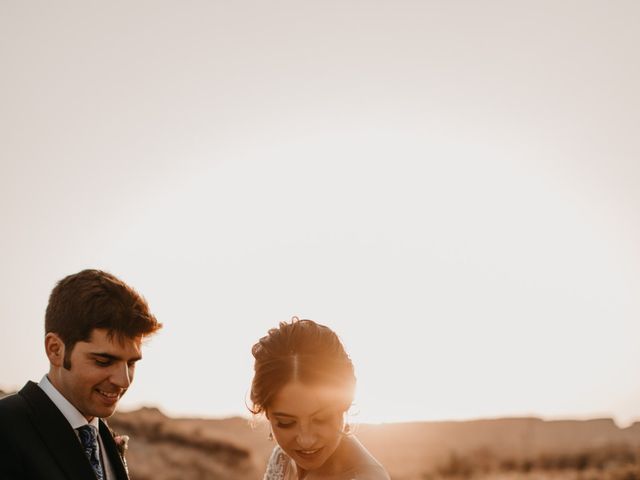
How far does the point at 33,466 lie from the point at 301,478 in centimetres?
158

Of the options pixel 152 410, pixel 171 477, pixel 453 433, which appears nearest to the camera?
pixel 171 477

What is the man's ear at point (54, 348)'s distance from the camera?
505cm

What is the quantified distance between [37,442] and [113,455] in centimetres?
66

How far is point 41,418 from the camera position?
487 cm

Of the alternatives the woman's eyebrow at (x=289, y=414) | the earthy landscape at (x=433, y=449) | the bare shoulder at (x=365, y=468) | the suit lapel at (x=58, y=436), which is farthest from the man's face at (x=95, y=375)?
the earthy landscape at (x=433, y=449)

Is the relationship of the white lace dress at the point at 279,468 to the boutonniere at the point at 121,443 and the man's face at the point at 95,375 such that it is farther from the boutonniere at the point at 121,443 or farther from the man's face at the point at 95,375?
the man's face at the point at 95,375

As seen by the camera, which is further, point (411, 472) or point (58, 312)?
point (411, 472)

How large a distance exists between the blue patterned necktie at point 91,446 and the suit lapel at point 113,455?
0.68 ft

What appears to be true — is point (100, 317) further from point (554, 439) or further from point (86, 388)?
point (554, 439)

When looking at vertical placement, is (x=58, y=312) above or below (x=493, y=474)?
above

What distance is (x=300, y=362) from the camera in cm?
476

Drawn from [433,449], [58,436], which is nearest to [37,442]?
[58,436]

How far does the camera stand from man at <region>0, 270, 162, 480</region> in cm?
476

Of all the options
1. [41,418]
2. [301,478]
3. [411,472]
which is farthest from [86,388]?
[411,472]
